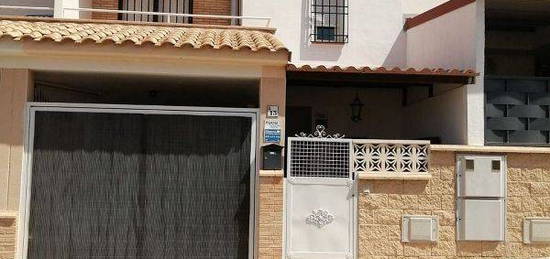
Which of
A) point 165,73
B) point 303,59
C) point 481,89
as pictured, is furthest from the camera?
point 303,59

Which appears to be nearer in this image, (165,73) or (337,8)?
(165,73)

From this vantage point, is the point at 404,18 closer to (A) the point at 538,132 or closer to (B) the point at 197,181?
(A) the point at 538,132

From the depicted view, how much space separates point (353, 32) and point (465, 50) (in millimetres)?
3398

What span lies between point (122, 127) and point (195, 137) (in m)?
1.15

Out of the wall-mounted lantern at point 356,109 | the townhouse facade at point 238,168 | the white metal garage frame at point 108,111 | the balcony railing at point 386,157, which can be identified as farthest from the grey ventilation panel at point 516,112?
the white metal garage frame at point 108,111

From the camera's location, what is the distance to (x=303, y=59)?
12297 millimetres

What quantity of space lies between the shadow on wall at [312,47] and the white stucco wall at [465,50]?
2077mm

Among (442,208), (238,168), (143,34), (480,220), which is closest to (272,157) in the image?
(238,168)

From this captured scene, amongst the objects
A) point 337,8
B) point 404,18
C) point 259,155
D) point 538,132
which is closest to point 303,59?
point 337,8

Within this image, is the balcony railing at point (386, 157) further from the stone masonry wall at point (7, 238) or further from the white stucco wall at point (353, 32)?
the stone masonry wall at point (7, 238)

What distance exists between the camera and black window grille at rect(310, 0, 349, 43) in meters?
12.4

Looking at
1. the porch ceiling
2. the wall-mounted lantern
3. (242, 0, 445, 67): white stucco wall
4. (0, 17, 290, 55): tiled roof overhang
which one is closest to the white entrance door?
the porch ceiling

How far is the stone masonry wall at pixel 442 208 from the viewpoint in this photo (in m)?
8.52

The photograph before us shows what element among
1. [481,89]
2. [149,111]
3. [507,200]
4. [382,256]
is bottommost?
[382,256]
